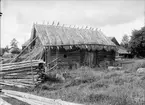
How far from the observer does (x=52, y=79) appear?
11.3m

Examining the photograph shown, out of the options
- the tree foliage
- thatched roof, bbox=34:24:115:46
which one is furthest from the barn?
the tree foliage

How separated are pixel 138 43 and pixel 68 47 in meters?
22.4

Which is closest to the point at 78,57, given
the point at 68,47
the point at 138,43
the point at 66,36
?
the point at 68,47

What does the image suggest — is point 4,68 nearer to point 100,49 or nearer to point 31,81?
point 31,81

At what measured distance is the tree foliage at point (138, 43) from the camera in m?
35.4

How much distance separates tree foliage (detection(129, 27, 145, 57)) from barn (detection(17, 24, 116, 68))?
16092 millimetres

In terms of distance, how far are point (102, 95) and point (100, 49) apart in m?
12.7

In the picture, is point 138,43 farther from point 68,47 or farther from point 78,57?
point 68,47

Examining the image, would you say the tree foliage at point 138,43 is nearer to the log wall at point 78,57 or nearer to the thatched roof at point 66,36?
the thatched roof at point 66,36

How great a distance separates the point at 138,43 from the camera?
116ft

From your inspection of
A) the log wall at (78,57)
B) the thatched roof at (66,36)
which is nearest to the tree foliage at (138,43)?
the thatched roof at (66,36)

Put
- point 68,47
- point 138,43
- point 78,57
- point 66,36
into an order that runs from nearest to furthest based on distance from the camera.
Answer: point 68,47 → point 78,57 → point 66,36 → point 138,43

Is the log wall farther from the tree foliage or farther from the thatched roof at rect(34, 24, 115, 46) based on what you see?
the tree foliage

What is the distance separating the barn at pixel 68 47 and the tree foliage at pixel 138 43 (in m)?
16.1
